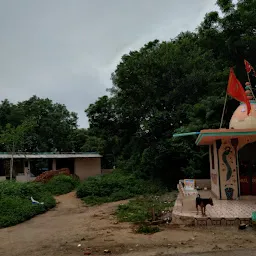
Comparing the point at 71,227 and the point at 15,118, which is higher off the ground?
the point at 15,118

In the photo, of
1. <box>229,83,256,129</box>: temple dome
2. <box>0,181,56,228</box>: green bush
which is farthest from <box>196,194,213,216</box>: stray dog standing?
<box>0,181,56,228</box>: green bush

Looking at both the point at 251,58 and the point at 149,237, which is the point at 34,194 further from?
the point at 251,58

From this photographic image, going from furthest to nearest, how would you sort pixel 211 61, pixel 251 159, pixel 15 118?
pixel 15 118 < pixel 211 61 < pixel 251 159

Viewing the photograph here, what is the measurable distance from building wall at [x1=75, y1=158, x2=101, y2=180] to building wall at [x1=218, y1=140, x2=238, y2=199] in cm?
1811

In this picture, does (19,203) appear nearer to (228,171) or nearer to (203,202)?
(203,202)

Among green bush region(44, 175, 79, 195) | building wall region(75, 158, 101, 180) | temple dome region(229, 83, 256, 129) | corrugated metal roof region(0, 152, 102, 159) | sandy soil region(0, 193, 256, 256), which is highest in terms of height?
temple dome region(229, 83, 256, 129)

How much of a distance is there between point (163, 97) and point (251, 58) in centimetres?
624

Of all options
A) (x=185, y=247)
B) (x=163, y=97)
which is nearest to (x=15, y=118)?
(x=163, y=97)

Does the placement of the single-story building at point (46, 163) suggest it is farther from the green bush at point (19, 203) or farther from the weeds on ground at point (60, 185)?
the green bush at point (19, 203)

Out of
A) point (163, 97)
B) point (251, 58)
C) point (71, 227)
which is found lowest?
point (71, 227)

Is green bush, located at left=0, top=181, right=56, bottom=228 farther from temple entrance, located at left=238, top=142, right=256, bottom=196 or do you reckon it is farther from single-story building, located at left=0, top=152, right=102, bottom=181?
temple entrance, located at left=238, top=142, right=256, bottom=196

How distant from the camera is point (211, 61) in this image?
21453 millimetres

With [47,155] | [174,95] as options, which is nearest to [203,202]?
[174,95]

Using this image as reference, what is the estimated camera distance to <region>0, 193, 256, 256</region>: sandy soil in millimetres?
7203
